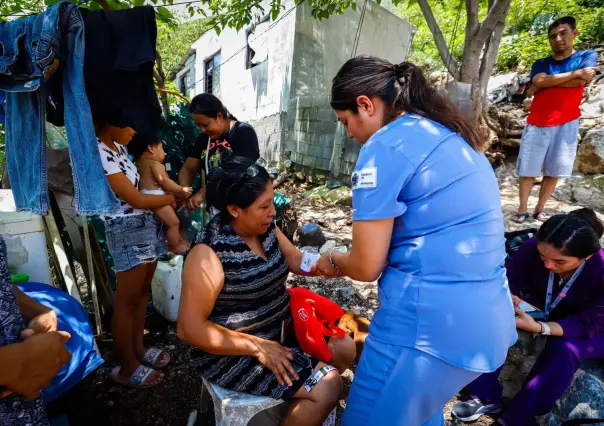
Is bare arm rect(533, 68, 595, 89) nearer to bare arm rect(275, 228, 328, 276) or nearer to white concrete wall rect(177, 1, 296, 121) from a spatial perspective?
→ bare arm rect(275, 228, 328, 276)

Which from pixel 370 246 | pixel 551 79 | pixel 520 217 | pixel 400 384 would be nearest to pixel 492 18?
pixel 551 79

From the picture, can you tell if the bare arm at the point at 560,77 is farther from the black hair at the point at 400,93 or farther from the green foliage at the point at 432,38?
the green foliage at the point at 432,38

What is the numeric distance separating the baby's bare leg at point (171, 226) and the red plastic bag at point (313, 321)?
989 millimetres

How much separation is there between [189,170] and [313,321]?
82.5 inches

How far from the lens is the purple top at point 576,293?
6.44 feet

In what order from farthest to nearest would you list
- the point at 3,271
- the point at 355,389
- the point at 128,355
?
the point at 128,355, the point at 355,389, the point at 3,271

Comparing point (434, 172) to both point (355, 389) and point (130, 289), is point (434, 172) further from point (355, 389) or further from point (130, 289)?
point (130, 289)

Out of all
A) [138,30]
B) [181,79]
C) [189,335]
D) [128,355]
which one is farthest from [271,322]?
[181,79]

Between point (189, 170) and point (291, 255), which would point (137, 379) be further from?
point (189, 170)

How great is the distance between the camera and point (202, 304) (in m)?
1.49

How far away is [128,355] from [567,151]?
4.45 metres

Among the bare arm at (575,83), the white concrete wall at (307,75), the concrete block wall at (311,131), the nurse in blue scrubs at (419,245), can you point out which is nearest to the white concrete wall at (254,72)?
the white concrete wall at (307,75)

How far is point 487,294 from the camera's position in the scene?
1.31m

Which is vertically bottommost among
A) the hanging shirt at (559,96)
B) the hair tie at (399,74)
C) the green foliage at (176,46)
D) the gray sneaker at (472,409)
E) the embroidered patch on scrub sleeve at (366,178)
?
the gray sneaker at (472,409)
